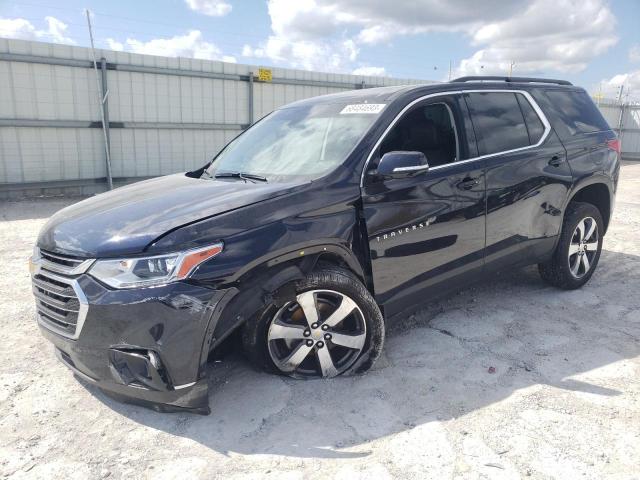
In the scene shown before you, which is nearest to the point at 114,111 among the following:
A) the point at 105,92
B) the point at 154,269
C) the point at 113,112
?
the point at 113,112

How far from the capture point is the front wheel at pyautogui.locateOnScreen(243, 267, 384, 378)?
9.50 feet

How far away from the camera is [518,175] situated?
12.9ft

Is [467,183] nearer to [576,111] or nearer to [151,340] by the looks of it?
→ [576,111]

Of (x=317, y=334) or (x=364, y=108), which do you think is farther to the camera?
(x=364, y=108)

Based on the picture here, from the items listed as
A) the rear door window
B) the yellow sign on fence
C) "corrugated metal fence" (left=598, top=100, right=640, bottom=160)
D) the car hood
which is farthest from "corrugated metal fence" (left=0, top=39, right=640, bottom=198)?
"corrugated metal fence" (left=598, top=100, right=640, bottom=160)

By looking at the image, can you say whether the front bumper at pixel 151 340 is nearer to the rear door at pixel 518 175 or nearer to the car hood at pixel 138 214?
the car hood at pixel 138 214

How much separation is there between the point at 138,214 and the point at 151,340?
737mm

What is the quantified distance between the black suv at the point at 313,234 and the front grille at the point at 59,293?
12 millimetres

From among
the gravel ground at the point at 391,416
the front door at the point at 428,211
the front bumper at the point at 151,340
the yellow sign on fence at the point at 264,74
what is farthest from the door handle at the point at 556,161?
the yellow sign on fence at the point at 264,74

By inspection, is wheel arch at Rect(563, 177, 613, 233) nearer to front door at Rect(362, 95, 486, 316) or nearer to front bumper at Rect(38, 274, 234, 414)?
front door at Rect(362, 95, 486, 316)

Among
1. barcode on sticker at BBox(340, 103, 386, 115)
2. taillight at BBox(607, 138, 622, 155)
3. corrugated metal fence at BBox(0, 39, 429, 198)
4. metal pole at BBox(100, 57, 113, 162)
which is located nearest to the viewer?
barcode on sticker at BBox(340, 103, 386, 115)

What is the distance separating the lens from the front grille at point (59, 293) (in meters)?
2.55

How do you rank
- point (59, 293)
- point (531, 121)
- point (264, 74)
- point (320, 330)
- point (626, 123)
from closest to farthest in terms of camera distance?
point (59, 293) → point (320, 330) → point (531, 121) → point (264, 74) → point (626, 123)

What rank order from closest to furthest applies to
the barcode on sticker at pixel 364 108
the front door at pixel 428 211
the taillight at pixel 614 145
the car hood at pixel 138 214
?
the car hood at pixel 138 214 → the front door at pixel 428 211 → the barcode on sticker at pixel 364 108 → the taillight at pixel 614 145
